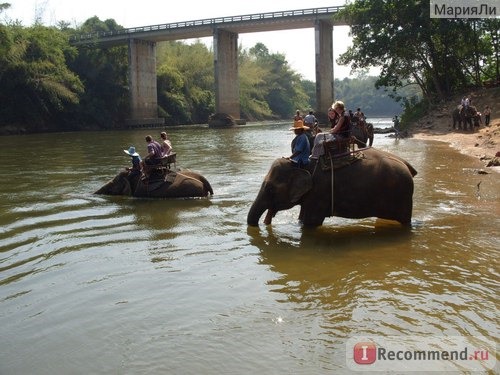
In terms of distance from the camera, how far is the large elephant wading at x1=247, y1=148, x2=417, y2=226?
293 inches

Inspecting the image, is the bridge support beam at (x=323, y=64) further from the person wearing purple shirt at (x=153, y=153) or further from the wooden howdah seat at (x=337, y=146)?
the wooden howdah seat at (x=337, y=146)

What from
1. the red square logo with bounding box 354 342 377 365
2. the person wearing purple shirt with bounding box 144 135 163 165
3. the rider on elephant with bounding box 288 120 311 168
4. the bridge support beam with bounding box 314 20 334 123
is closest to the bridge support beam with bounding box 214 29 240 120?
the bridge support beam with bounding box 314 20 334 123

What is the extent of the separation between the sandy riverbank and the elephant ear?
10.2m

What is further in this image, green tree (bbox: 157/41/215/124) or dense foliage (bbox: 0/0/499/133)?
green tree (bbox: 157/41/215/124)

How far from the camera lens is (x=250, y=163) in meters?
18.1

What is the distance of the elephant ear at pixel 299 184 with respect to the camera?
24.5 ft

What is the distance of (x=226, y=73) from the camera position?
59.8 m

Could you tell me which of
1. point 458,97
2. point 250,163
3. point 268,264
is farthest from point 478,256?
point 458,97

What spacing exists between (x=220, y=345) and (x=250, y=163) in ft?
46.0

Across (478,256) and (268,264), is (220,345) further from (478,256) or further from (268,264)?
(478,256)

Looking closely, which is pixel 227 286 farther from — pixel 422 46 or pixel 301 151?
pixel 422 46

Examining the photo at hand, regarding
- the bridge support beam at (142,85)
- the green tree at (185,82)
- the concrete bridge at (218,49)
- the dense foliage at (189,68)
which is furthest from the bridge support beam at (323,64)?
the green tree at (185,82)

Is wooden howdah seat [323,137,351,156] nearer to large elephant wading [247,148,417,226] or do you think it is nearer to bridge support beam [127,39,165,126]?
large elephant wading [247,148,417,226]

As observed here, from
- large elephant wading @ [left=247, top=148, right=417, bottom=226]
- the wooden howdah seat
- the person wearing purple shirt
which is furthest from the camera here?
the person wearing purple shirt
